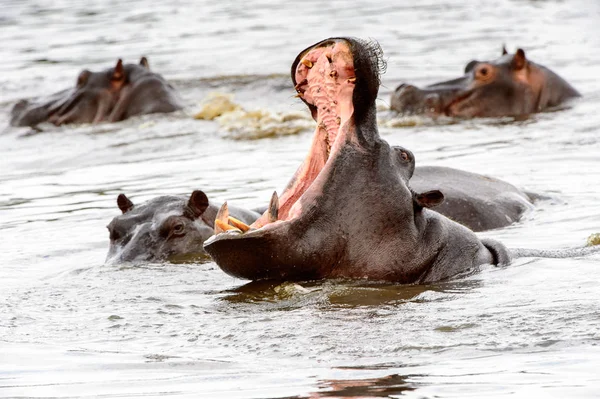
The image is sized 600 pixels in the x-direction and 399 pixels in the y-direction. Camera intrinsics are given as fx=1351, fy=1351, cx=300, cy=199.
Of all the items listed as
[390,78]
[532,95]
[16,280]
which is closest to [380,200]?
[16,280]

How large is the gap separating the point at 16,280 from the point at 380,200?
2155mm

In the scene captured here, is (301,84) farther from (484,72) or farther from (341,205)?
(484,72)

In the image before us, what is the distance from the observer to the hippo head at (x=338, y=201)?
225 inches

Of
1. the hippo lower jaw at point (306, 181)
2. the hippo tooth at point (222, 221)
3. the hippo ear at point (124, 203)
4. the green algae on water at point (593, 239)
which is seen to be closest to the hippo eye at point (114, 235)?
the hippo ear at point (124, 203)

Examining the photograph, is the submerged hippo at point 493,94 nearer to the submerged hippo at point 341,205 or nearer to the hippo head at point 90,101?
the hippo head at point 90,101

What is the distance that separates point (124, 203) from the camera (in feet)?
25.0

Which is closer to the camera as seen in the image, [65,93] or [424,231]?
[424,231]

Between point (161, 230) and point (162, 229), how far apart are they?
11 mm

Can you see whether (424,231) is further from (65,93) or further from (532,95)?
(65,93)

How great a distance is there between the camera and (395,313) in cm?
555

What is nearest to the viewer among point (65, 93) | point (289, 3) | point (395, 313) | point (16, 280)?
point (395, 313)

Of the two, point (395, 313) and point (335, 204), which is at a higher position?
point (335, 204)

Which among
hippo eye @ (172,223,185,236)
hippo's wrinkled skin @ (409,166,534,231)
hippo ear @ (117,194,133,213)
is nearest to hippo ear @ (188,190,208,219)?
hippo eye @ (172,223,185,236)

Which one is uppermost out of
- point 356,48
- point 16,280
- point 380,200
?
point 356,48
